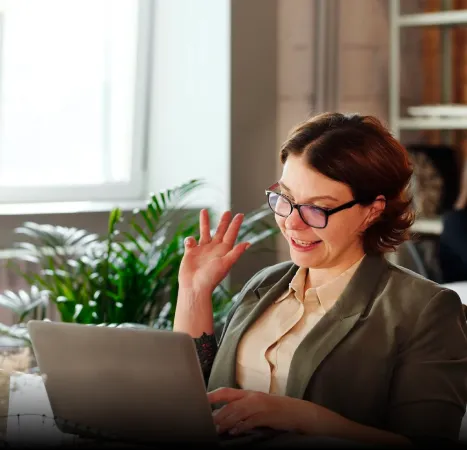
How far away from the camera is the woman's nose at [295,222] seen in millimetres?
1843

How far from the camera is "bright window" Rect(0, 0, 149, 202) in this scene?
365cm

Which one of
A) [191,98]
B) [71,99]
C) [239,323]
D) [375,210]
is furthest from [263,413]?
[71,99]

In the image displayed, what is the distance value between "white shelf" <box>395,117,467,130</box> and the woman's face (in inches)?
77.7

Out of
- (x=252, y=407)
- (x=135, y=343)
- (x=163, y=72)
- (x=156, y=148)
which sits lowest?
(x=252, y=407)

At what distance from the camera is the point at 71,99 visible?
379 centimetres

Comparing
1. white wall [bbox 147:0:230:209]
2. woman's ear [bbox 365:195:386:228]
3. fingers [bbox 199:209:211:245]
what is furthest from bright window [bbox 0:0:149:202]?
woman's ear [bbox 365:195:386:228]

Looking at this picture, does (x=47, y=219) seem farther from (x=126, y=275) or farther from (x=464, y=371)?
(x=464, y=371)

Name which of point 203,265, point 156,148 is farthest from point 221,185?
point 203,265

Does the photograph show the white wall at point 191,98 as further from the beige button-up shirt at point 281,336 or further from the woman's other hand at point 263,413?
the woman's other hand at point 263,413

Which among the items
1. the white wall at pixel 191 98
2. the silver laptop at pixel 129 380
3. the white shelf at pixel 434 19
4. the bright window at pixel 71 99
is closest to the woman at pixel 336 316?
the silver laptop at pixel 129 380

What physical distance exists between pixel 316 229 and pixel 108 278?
4.53 ft

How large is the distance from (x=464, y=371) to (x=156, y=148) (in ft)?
7.76

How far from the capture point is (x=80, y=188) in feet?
12.4

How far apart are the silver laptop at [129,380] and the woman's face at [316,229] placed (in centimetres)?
45
